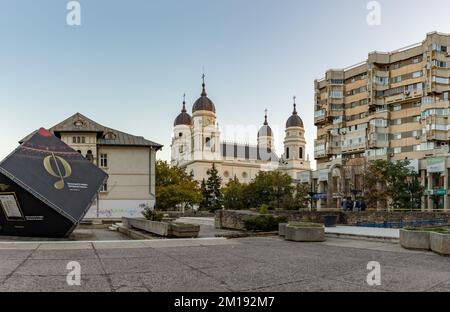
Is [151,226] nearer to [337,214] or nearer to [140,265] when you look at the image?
[140,265]

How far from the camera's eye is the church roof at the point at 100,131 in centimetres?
5038

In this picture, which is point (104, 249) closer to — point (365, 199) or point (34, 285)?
point (34, 285)

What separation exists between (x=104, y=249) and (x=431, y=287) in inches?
372

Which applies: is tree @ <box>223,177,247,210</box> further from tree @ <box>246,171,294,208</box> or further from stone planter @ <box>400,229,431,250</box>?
stone planter @ <box>400,229,431,250</box>

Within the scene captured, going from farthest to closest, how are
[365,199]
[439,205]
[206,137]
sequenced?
1. [206,137]
2. [439,205]
3. [365,199]

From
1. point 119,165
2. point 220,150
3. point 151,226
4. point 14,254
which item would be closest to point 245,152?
point 220,150

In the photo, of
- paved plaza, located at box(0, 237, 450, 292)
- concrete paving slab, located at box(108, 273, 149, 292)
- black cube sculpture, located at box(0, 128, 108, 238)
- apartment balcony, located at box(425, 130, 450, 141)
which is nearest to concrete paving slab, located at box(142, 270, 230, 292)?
paved plaza, located at box(0, 237, 450, 292)

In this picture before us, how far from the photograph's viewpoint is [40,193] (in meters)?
18.3

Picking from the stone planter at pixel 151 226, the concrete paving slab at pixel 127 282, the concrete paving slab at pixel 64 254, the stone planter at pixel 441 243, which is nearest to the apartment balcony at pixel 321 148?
the stone planter at pixel 151 226

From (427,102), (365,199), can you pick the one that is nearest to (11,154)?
(365,199)

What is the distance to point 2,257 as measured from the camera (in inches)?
456

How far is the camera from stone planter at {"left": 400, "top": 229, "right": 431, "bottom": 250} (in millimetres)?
14117

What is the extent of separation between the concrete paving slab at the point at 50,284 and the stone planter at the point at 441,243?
963cm

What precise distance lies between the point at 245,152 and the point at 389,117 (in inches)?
3300
